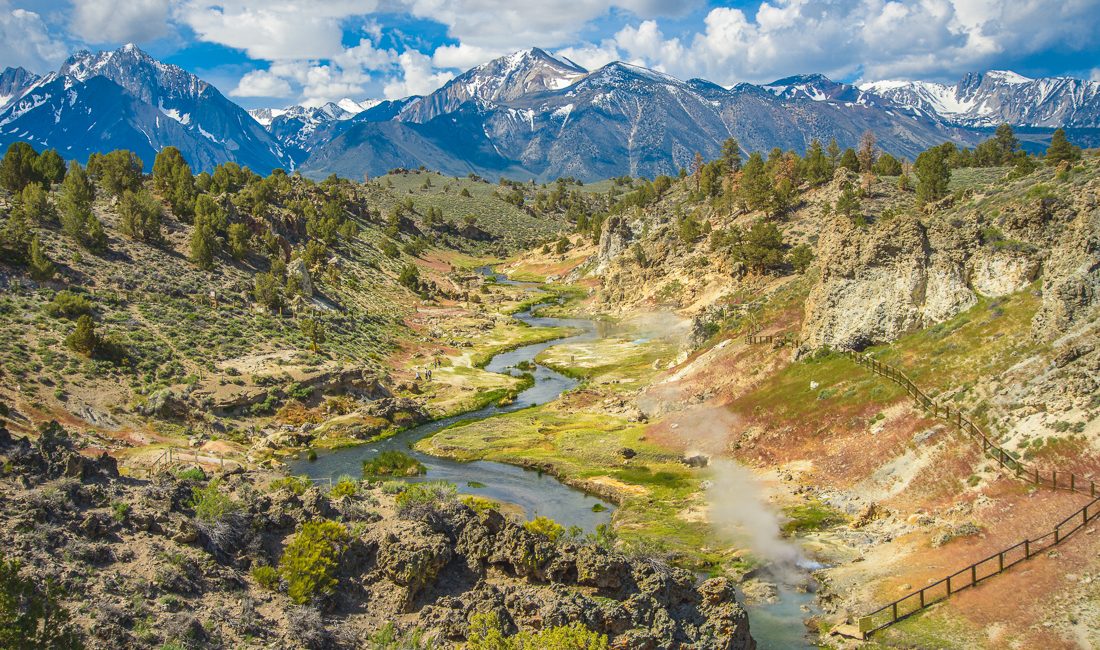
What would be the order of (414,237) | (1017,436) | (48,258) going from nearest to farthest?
(1017,436), (48,258), (414,237)

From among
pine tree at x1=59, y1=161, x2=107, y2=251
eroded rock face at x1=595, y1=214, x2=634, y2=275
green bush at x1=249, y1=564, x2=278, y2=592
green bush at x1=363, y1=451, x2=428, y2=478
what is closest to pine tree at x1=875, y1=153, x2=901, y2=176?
eroded rock face at x1=595, y1=214, x2=634, y2=275

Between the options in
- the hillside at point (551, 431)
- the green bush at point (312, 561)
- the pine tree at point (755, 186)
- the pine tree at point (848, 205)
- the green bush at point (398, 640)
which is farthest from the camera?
the pine tree at point (755, 186)

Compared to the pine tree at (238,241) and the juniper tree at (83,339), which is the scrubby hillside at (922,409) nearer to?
the juniper tree at (83,339)

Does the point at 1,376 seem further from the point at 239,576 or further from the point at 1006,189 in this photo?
the point at 1006,189

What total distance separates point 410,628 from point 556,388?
191ft

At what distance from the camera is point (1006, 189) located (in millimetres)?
74688

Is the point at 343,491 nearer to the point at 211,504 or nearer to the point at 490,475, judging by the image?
the point at 211,504

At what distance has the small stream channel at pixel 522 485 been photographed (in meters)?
31.4

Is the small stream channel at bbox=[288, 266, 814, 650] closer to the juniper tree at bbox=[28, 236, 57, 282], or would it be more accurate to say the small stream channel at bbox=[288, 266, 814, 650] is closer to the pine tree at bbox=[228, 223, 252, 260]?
the juniper tree at bbox=[28, 236, 57, 282]

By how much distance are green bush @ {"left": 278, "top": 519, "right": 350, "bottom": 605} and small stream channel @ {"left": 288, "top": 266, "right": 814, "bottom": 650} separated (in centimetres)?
1708

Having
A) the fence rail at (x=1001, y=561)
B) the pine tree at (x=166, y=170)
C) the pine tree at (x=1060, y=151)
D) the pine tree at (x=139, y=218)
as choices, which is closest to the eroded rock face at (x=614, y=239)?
the pine tree at (x=1060, y=151)

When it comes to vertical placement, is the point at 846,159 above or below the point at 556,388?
above

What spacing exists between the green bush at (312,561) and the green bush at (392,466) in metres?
26.2

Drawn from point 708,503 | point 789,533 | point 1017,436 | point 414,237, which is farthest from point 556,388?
point 414,237
